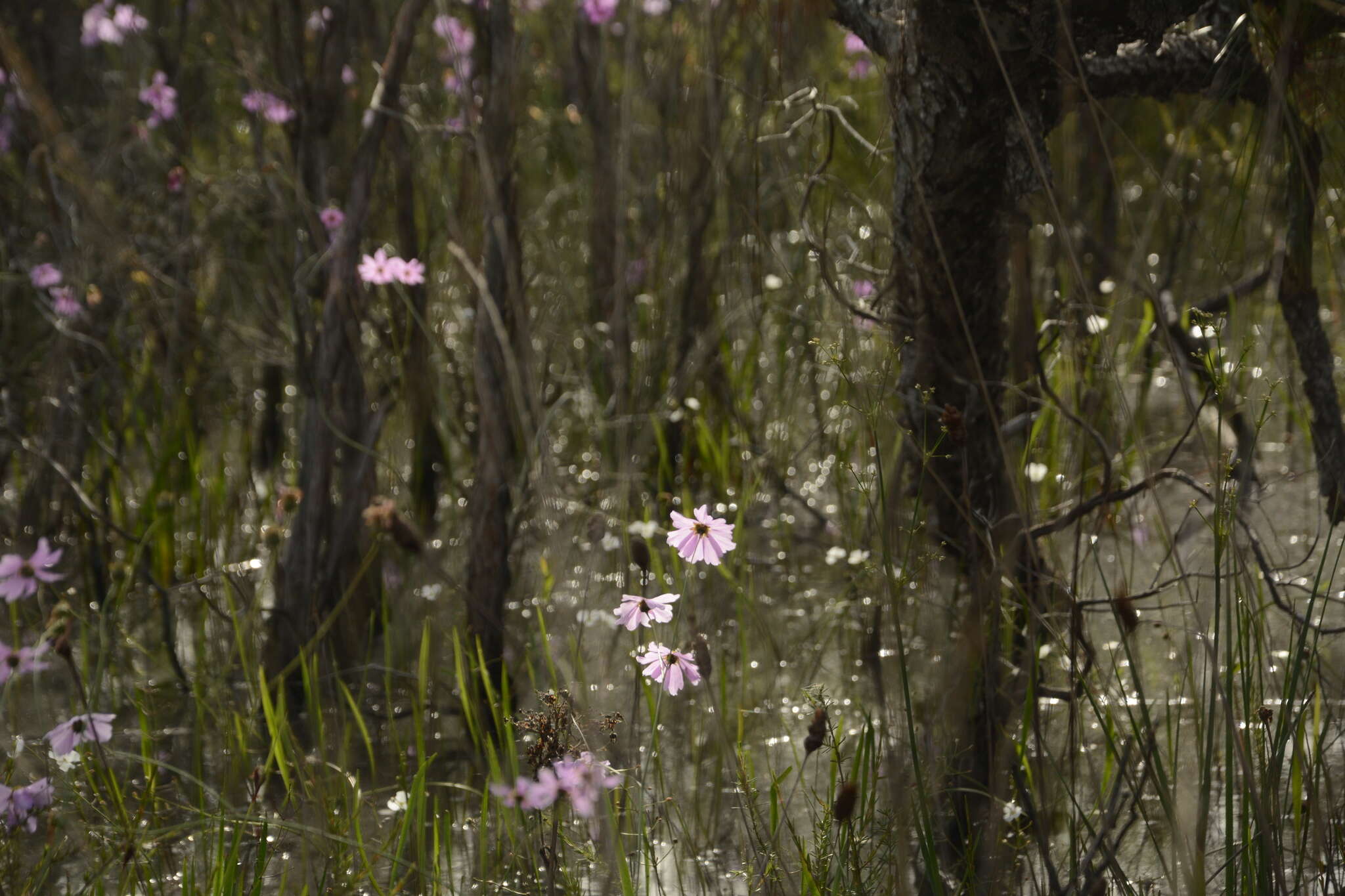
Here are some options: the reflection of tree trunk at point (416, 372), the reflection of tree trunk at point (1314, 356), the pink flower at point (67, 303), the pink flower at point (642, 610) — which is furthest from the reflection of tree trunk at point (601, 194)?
the reflection of tree trunk at point (1314, 356)

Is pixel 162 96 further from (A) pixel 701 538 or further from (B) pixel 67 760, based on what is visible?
(A) pixel 701 538

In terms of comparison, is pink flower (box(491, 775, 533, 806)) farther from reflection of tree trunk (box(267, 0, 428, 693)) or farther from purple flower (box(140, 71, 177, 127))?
purple flower (box(140, 71, 177, 127))

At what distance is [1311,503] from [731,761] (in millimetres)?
1583

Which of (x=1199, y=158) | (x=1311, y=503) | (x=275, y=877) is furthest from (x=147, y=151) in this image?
(x=1311, y=503)

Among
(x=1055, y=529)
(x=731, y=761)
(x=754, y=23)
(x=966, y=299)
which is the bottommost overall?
(x=731, y=761)

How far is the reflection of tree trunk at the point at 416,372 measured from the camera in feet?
7.66

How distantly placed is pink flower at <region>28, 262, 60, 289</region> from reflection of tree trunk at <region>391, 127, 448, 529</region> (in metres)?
0.84

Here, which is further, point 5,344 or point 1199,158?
point 5,344

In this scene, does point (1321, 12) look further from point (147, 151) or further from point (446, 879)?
point (147, 151)

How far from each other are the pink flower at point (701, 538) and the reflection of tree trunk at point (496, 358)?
0.58m

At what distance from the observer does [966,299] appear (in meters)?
1.51

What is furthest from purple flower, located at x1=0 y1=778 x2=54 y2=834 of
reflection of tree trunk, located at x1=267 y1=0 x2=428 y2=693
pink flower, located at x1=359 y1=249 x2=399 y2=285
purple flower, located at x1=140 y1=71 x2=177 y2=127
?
purple flower, located at x1=140 y1=71 x2=177 y2=127

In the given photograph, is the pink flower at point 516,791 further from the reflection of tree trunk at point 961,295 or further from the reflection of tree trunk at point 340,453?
the reflection of tree trunk at point 340,453

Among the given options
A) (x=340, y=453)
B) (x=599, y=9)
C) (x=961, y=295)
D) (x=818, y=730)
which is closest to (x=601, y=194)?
(x=599, y=9)
